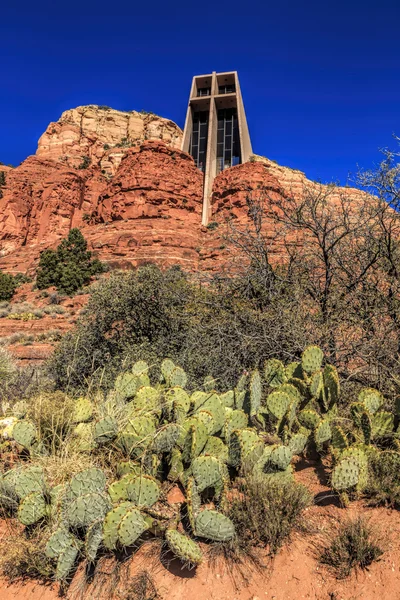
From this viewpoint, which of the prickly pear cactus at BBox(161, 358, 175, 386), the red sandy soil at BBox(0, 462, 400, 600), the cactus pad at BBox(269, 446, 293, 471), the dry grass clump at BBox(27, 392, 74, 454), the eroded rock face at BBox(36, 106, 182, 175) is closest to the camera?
the red sandy soil at BBox(0, 462, 400, 600)

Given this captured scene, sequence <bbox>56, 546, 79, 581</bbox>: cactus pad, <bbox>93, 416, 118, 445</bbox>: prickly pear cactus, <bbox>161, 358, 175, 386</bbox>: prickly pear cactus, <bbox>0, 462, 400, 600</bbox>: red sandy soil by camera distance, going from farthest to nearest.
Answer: <bbox>161, 358, 175, 386</bbox>: prickly pear cactus
<bbox>93, 416, 118, 445</bbox>: prickly pear cactus
<bbox>56, 546, 79, 581</bbox>: cactus pad
<bbox>0, 462, 400, 600</bbox>: red sandy soil

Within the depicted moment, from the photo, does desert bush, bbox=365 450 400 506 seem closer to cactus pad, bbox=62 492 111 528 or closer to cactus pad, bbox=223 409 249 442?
cactus pad, bbox=223 409 249 442

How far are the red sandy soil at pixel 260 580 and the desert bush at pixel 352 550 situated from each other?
4 centimetres

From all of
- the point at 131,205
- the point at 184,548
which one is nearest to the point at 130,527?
the point at 184,548

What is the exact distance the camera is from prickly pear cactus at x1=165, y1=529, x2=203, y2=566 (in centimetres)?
230

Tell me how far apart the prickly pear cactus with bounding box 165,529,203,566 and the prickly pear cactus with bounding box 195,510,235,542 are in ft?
0.34

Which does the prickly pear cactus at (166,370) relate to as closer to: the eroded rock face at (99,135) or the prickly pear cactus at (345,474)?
the prickly pear cactus at (345,474)

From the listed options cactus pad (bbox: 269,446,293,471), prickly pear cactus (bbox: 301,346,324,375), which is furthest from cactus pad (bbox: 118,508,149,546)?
prickly pear cactus (bbox: 301,346,324,375)

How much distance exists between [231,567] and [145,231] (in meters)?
29.8

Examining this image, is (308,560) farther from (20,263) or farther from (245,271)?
(20,263)

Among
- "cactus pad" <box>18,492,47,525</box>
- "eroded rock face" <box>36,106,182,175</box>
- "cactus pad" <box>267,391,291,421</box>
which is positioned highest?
"eroded rock face" <box>36,106,182,175</box>

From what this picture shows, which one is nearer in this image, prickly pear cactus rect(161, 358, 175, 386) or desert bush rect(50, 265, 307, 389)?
prickly pear cactus rect(161, 358, 175, 386)

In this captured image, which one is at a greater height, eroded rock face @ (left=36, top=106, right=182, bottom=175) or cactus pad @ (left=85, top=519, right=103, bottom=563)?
eroded rock face @ (left=36, top=106, right=182, bottom=175)

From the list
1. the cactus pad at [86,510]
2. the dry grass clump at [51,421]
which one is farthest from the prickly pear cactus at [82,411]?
the cactus pad at [86,510]
